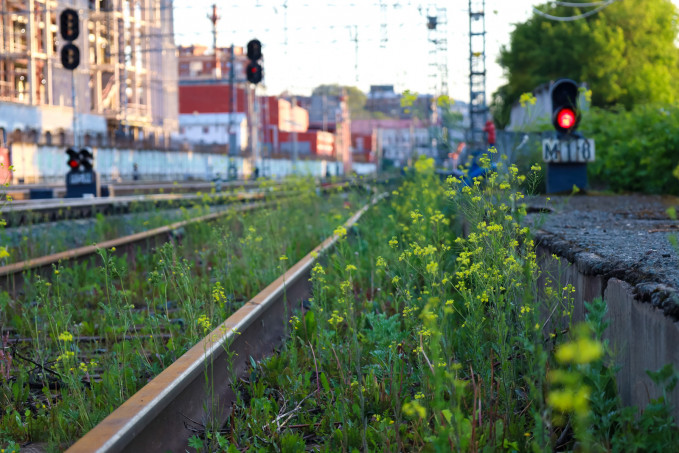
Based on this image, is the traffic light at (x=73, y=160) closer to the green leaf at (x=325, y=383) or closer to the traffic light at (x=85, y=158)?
the traffic light at (x=85, y=158)

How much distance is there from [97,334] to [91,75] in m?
59.8

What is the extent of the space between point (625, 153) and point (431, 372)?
12122 millimetres

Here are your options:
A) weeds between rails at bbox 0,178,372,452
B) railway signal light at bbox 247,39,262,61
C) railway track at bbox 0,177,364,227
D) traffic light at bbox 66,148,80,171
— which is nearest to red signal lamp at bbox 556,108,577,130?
railway track at bbox 0,177,364,227

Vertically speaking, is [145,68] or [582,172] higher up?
[145,68]

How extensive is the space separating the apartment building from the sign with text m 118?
106 feet

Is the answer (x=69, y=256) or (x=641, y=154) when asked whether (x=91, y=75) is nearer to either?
(x=641, y=154)

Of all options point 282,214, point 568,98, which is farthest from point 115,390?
point 568,98

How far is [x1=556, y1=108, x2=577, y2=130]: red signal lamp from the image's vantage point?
11.5 metres

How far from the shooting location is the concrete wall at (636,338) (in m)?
2.51

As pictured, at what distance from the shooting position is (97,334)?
5.14 metres

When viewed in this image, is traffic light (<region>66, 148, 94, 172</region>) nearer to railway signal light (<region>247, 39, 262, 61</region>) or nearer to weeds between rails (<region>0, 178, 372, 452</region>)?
railway signal light (<region>247, 39, 262, 61</region>)

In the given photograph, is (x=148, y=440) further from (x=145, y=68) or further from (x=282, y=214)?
(x=145, y=68)

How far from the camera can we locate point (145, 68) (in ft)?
218

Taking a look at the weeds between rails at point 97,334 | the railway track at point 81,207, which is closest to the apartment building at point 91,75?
the railway track at point 81,207
